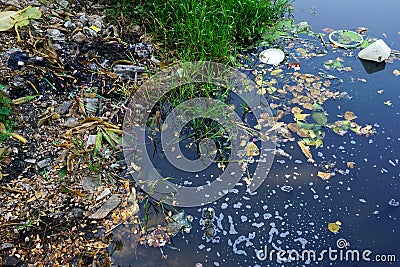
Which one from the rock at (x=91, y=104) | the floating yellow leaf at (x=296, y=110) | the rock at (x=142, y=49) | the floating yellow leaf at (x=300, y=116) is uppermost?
the rock at (x=142, y=49)

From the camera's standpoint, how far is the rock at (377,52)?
3.09 m

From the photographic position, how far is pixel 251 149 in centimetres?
248

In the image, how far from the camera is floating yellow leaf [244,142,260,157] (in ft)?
8.05

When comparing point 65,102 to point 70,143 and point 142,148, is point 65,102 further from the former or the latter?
point 142,148

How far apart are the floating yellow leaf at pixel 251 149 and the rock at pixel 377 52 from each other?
128 centimetres

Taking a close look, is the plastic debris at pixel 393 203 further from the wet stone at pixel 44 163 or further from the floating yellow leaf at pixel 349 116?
the wet stone at pixel 44 163

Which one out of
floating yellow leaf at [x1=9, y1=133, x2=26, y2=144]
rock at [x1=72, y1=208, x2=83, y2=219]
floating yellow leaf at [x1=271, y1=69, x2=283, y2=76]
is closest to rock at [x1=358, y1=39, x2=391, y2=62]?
floating yellow leaf at [x1=271, y1=69, x2=283, y2=76]

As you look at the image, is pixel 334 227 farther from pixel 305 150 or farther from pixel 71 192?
pixel 71 192

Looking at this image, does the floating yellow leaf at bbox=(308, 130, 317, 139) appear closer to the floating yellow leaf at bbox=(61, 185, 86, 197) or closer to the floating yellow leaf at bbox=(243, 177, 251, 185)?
the floating yellow leaf at bbox=(243, 177, 251, 185)

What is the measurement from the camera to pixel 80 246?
6.53 ft

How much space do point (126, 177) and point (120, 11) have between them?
1518 mm

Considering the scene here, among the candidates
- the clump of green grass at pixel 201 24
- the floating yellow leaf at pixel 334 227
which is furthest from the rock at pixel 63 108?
the floating yellow leaf at pixel 334 227

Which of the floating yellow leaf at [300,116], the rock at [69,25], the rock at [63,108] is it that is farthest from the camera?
the rock at [69,25]

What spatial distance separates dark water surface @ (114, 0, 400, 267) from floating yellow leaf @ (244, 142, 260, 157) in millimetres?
132
